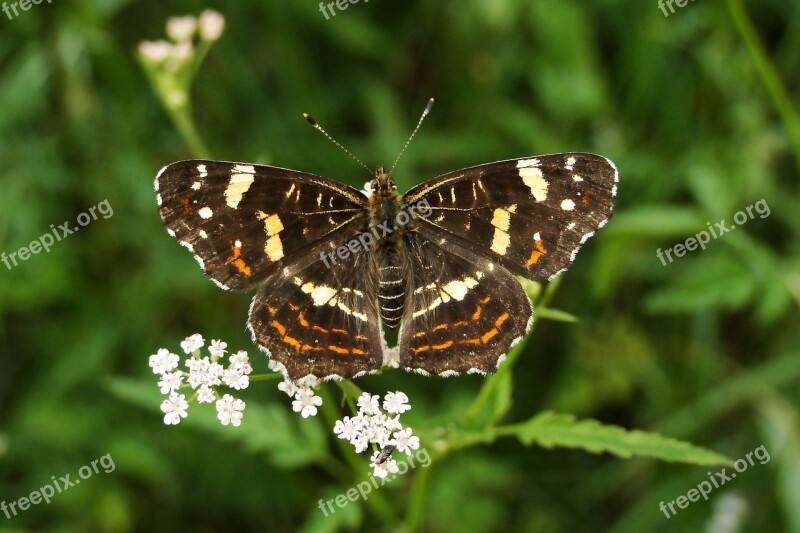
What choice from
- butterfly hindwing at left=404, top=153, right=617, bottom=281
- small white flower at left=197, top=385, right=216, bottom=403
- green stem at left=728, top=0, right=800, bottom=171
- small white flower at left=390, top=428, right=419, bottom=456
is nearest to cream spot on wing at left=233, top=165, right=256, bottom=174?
butterfly hindwing at left=404, top=153, right=617, bottom=281

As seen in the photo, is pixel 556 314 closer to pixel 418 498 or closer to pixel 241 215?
pixel 418 498

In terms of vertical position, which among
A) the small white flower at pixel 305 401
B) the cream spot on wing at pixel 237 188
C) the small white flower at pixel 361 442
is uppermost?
the cream spot on wing at pixel 237 188

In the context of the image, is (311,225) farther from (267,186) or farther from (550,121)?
(550,121)

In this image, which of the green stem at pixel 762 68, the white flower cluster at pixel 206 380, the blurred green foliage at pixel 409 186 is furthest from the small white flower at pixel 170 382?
the green stem at pixel 762 68

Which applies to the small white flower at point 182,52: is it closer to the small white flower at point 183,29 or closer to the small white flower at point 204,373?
the small white flower at point 183,29

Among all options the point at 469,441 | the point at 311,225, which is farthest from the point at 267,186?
the point at 469,441

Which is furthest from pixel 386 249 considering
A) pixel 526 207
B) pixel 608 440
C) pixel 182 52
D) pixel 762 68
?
pixel 762 68
